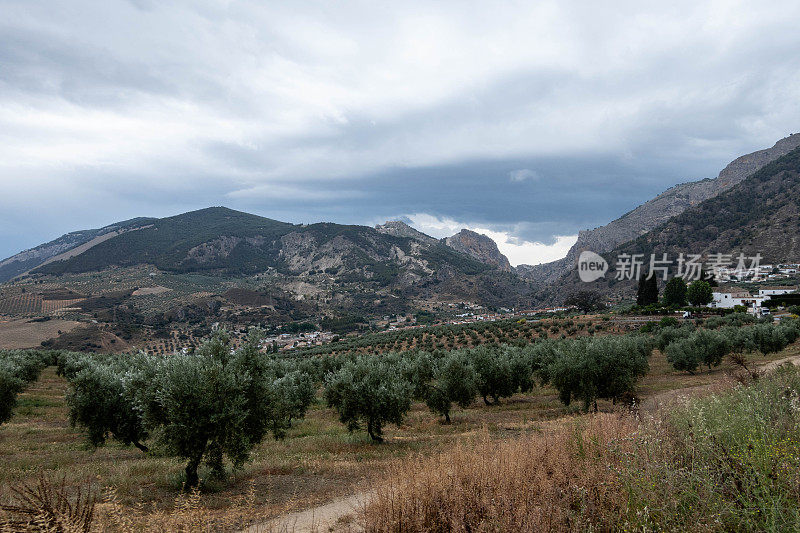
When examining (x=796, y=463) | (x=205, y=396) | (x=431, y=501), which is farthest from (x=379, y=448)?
(x=796, y=463)

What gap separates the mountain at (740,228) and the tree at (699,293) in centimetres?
5643

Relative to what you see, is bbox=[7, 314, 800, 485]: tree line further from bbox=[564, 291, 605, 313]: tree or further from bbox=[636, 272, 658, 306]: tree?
bbox=[564, 291, 605, 313]: tree

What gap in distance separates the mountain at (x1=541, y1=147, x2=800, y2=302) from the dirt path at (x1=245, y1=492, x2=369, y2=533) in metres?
140

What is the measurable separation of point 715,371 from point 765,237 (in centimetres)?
12093

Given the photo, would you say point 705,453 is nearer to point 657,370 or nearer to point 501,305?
point 657,370

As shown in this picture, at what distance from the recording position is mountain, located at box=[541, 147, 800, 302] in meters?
114

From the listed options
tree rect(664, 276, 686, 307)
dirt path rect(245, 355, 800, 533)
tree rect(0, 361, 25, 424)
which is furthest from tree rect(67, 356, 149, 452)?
tree rect(664, 276, 686, 307)

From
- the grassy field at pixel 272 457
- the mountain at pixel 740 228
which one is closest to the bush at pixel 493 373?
the grassy field at pixel 272 457

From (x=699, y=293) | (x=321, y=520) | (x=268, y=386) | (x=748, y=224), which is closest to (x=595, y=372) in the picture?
(x=268, y=386)

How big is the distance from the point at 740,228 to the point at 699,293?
8897cm

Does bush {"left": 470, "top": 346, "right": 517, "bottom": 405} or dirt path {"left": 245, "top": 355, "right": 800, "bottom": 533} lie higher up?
dirt path {"left": 245, "top": 355, "right": 800, "bottom": 533}

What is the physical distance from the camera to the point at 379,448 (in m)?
17.9

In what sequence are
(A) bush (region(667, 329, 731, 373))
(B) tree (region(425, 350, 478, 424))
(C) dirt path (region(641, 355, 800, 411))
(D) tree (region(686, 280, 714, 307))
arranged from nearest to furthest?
(C) dirt path (region(641, 355, 800, 411)), (B) tree (region(425, 350, 478, 424)), (A) bush (region(667, 329, 731, 373)), (D) tree (region(686, 280, 714, 307))

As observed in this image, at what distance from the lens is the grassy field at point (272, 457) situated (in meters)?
10.8
